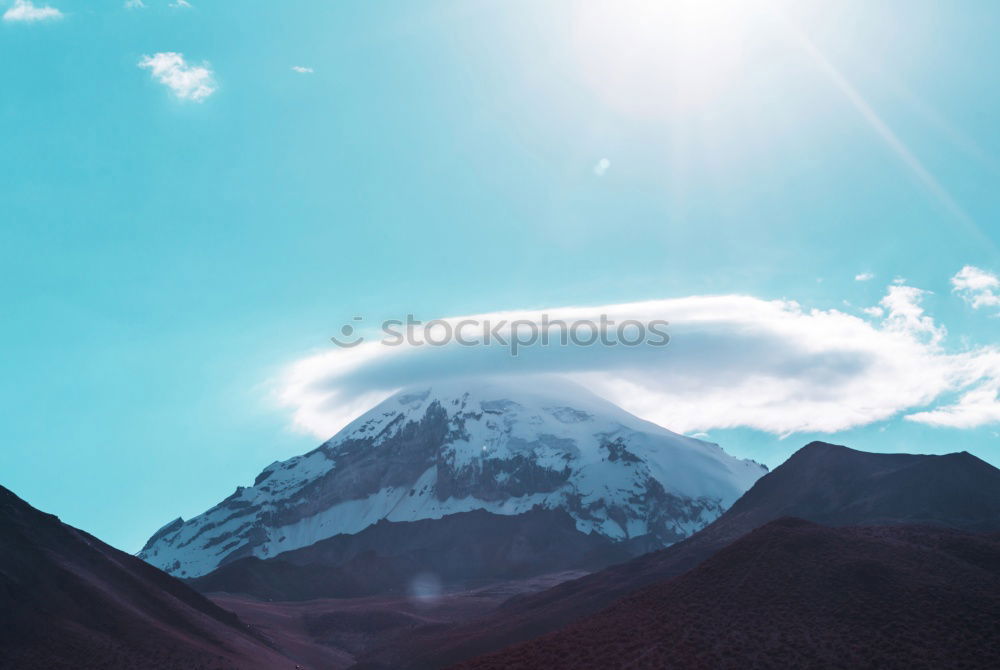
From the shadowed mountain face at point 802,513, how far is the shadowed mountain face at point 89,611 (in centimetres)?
1765

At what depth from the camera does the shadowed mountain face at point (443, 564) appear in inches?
5950

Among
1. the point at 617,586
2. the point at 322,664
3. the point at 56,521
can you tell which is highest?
the point at 56,521

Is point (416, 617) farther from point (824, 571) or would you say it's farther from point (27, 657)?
point (824, 571)

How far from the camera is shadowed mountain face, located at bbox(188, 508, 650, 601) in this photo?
151 m

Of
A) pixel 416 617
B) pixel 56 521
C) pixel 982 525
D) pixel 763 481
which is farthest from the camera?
pixel 416 617

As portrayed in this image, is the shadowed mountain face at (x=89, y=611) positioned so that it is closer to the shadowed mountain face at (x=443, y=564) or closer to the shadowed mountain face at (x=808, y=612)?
the shadowed mountain face at (x=808, y=612)

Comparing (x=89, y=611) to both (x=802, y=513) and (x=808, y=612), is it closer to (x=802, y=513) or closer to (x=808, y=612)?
(x=808, y=612)

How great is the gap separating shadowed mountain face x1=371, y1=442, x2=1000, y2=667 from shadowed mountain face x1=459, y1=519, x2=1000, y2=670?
2652cm

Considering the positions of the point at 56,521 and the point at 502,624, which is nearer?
the point at 56,521

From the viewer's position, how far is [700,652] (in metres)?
37.9

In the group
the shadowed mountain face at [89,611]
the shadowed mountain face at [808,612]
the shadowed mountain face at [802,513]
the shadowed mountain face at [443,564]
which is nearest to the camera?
the shadowed mountain face at [808,612]

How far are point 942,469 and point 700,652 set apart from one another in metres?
55.4

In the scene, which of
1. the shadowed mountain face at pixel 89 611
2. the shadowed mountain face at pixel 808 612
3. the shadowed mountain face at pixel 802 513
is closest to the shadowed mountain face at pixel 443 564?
the shadowed mountain face at pixel 802 513

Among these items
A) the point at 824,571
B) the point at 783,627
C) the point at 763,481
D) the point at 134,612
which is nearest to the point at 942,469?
the point at 763,481
